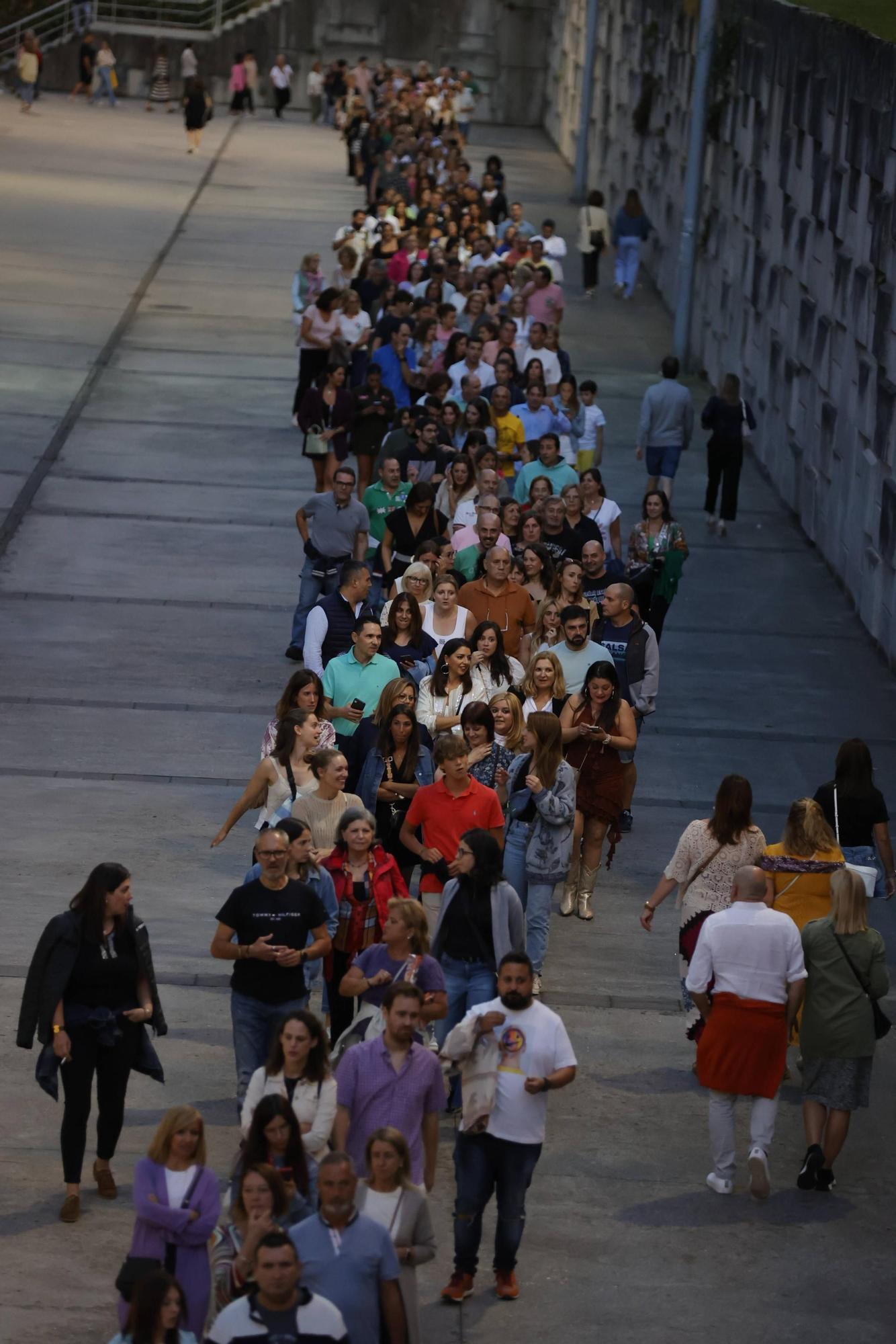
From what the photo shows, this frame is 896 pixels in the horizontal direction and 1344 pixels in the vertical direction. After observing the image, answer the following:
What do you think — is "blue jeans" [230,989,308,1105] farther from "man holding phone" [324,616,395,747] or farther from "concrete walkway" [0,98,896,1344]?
"man holding phone" [324,616,395,747]

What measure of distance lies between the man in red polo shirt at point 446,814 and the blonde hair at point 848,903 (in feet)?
5.54

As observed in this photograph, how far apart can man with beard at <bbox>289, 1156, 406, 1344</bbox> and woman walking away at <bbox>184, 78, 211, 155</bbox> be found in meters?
44.6

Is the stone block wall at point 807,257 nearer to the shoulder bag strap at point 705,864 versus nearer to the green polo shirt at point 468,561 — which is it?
the green polo shirt at point 468,561

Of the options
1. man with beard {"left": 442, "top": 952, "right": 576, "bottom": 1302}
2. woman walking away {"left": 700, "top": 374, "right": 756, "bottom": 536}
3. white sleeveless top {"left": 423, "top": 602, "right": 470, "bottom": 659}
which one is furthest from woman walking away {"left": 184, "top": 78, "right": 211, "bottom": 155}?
man with beard {"left": 442, "top": 952, "right": 576, "bottom": 1302}

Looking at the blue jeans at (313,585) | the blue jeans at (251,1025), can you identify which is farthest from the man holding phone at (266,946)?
A: the blue jeans at (313,585)

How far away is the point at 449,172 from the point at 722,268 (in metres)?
8.98

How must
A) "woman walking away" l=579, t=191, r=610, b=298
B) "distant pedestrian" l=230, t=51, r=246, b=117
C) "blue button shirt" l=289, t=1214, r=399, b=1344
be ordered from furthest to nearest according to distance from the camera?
"distant pedestrian" l=230, t=51, r=246, b=117
"woman walking away" l=579, t=191, r=610, b=298
"blue button shirt" l=289, t=1214, r=399, b=1344

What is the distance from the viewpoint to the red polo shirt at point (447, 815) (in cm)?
1054

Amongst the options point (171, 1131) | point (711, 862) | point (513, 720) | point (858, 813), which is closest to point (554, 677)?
point (513, 720)

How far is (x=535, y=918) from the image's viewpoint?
1134 cm

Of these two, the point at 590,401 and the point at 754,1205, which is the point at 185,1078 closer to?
the point at 754,1205

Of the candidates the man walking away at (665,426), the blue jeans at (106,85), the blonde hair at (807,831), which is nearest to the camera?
the blonde hair at (807,831)

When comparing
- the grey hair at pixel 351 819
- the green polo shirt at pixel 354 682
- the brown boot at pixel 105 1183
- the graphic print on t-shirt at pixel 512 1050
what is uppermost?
the grey hair at pixel 351 819

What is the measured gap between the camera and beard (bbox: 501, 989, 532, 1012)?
836cm
